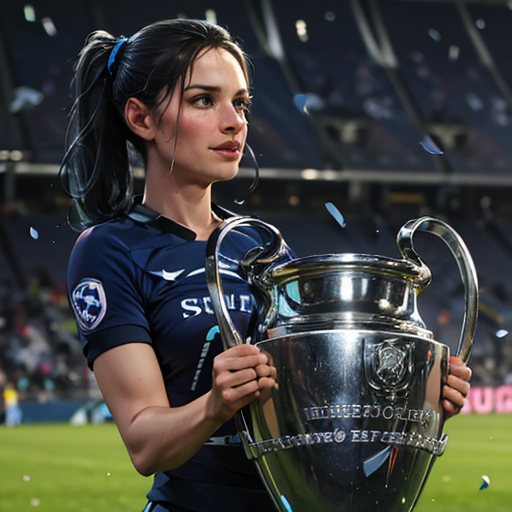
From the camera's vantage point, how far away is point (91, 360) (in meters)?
0.93

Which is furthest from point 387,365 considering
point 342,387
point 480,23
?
point 480,23

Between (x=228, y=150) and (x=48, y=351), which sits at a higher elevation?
(x=228, y=150)

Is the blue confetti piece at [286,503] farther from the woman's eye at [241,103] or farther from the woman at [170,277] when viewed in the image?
the woman's eye at [241,103]

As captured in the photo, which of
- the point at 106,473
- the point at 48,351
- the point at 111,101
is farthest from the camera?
the point at 48,351

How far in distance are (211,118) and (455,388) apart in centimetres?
43

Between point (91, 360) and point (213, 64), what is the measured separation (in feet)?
1.29

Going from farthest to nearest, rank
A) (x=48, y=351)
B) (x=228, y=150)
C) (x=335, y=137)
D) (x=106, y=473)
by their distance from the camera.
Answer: (x=335, y=137) → (x=48, y=351) → (x=106, y=473) → (x=228, y=150)

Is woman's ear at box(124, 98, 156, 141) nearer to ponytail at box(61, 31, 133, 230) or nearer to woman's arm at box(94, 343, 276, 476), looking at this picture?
ponytail at box(61, 31, 133, 230)

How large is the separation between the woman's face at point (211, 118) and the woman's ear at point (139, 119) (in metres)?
0.04

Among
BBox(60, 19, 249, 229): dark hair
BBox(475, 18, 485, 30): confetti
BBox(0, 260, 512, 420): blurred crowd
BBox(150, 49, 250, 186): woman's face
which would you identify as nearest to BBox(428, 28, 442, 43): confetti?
BBox(475, 18, 485, 30): confetti

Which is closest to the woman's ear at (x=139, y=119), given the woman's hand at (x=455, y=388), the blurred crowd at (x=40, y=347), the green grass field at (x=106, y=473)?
the woman's hand at (x=455, y=388)

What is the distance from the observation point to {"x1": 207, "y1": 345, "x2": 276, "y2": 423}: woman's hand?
0.77 metres

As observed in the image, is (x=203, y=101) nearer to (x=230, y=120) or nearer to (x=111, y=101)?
(x=230, y=120)

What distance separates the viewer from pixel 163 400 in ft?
2.91
